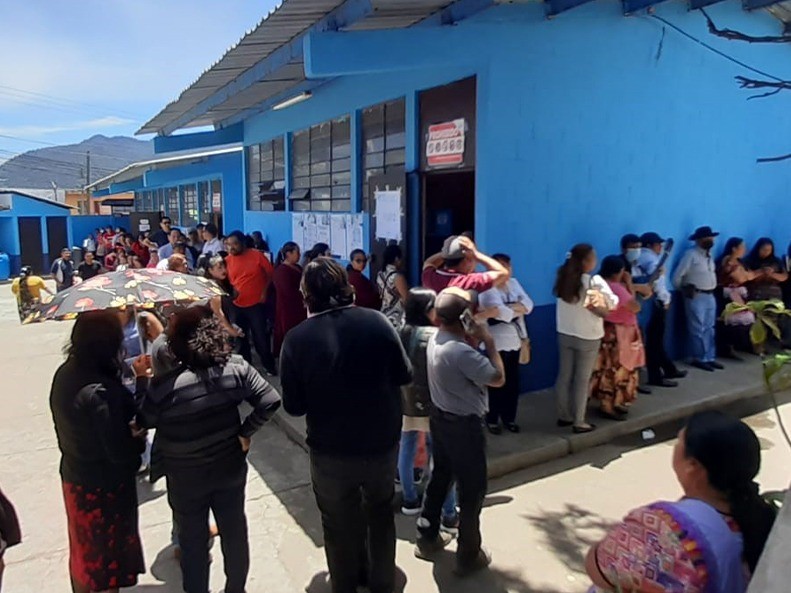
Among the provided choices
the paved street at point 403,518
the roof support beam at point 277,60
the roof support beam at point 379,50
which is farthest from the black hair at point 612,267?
the roof support beam at point 277,60

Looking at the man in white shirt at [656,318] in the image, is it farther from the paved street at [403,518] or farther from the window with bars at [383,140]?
the window with bars at [383,140]

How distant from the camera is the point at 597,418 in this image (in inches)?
217

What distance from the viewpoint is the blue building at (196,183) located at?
13617mm

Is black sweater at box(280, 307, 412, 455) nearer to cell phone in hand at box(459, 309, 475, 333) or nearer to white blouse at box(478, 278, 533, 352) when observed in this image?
cell phone in hand at box(459, 309, 475, 333)

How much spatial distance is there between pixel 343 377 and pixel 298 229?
6956 millimetres

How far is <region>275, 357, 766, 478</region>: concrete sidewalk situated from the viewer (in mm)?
4805

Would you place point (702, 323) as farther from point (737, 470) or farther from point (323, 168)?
point (737, 470)

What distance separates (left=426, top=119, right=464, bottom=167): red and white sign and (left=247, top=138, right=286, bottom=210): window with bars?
4238mm

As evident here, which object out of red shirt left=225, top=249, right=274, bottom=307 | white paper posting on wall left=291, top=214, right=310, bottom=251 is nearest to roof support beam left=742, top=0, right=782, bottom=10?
red shirt left=225, top=249, right=274, bottom=307

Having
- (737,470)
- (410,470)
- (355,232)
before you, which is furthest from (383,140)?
(737,470)

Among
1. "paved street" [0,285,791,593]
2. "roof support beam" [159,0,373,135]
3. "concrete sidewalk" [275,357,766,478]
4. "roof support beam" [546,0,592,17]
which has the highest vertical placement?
"roof support beam" [546,0,592,17]

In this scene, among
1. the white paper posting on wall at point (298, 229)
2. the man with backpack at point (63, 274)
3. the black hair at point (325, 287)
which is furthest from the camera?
the man with backpack at point (63, 274)

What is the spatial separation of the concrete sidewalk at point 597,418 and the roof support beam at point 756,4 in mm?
3821

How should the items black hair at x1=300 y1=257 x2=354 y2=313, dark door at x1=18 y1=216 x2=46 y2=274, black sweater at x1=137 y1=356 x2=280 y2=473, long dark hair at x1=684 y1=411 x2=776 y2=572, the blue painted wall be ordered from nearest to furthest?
1. long dark hair at x1=684 y1=411 x2=776 y2=572
2. black sweater at x1=137 y1=356 x2=280 y2=473
3. black hair at x1=300 y1=257 x2=354 y2=313
4. the blue painted wall
5. dark door at x1=18 y1=216 x2=46 y2=274
